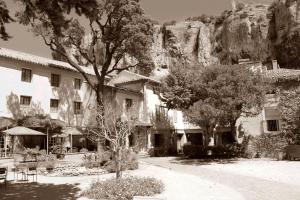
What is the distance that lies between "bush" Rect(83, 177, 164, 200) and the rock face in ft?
110

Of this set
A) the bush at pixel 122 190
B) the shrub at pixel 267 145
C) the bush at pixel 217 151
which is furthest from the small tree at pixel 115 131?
the shrub at pixel 267 145

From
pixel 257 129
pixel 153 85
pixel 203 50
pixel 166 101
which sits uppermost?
pixel 203 50

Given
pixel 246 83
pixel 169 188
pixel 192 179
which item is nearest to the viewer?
pixel 169 188

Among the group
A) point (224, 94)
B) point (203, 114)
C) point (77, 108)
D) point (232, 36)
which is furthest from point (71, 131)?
point (232, 36)

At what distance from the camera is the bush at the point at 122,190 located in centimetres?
1020

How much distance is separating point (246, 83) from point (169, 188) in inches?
544

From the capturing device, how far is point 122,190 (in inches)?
414

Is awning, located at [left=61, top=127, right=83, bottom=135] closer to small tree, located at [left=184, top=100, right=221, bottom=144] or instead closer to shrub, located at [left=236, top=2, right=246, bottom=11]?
small tree, located at [left=184, top=100, right=221, bottom=144]

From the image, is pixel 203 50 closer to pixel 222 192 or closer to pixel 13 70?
pixel 13 70

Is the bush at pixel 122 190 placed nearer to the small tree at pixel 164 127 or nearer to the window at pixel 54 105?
→ the window at pixel 54 105

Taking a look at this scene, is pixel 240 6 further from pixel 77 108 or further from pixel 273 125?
pixel 77 108

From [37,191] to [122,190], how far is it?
13.0ft

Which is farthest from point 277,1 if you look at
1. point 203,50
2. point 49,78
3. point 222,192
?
point 222,192

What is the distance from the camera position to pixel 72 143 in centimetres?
3491
